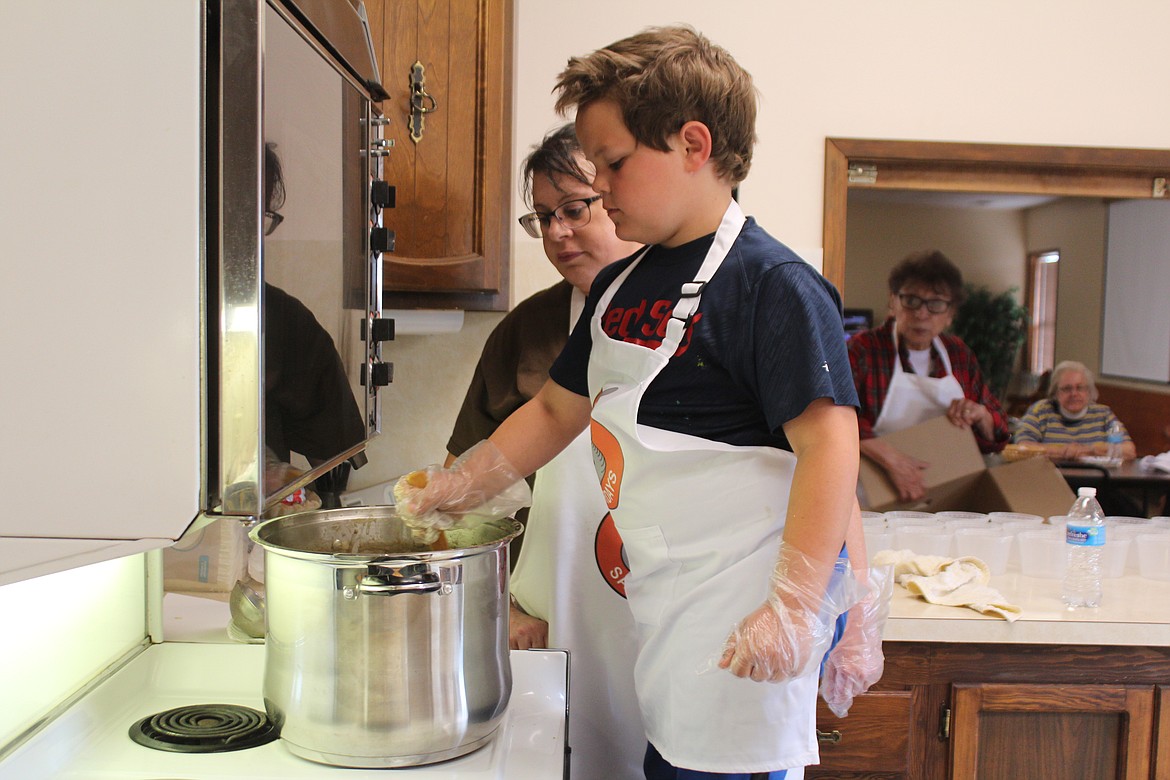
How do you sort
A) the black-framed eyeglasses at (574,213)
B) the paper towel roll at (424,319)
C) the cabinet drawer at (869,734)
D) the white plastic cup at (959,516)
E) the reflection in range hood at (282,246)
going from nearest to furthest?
the reflection in range hood at (282,246)
the black-framed eyeglasses at (574,213)
the cabinet drawer at (869,734)
the paper towel roll at (424,319)
the white plastic cup at (959,516)

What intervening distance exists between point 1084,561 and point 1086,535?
8 cm

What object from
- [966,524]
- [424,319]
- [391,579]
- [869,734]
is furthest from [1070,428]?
[391,579]

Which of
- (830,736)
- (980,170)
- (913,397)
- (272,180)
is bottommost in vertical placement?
(830,736)

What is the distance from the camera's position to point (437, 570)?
2.85ft

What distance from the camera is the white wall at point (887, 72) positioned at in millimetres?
2283

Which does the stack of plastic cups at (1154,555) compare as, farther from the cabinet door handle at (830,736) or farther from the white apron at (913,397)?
the cabinet door handle at (830,736)

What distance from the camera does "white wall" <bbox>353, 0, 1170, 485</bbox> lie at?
7.49 feet

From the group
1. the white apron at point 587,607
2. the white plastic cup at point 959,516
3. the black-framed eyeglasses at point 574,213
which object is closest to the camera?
the white apron at point 587,607

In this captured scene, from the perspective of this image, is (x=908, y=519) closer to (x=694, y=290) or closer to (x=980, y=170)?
(x=980, y=170)

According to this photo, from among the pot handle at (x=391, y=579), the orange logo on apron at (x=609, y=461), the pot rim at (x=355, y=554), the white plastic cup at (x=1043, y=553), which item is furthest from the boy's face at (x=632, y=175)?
the white plastic cup at (x=1043, y=553)

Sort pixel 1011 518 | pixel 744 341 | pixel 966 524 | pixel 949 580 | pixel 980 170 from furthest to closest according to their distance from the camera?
pixel 980 170 < pixel 1011 518 < pixel 966 524 < pixel 949 580 < pixel 744 341

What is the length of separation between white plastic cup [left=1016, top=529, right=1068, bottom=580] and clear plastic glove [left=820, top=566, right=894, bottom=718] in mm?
1063

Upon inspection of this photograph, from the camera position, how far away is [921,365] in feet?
8.46

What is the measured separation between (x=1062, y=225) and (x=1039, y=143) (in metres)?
0.35
